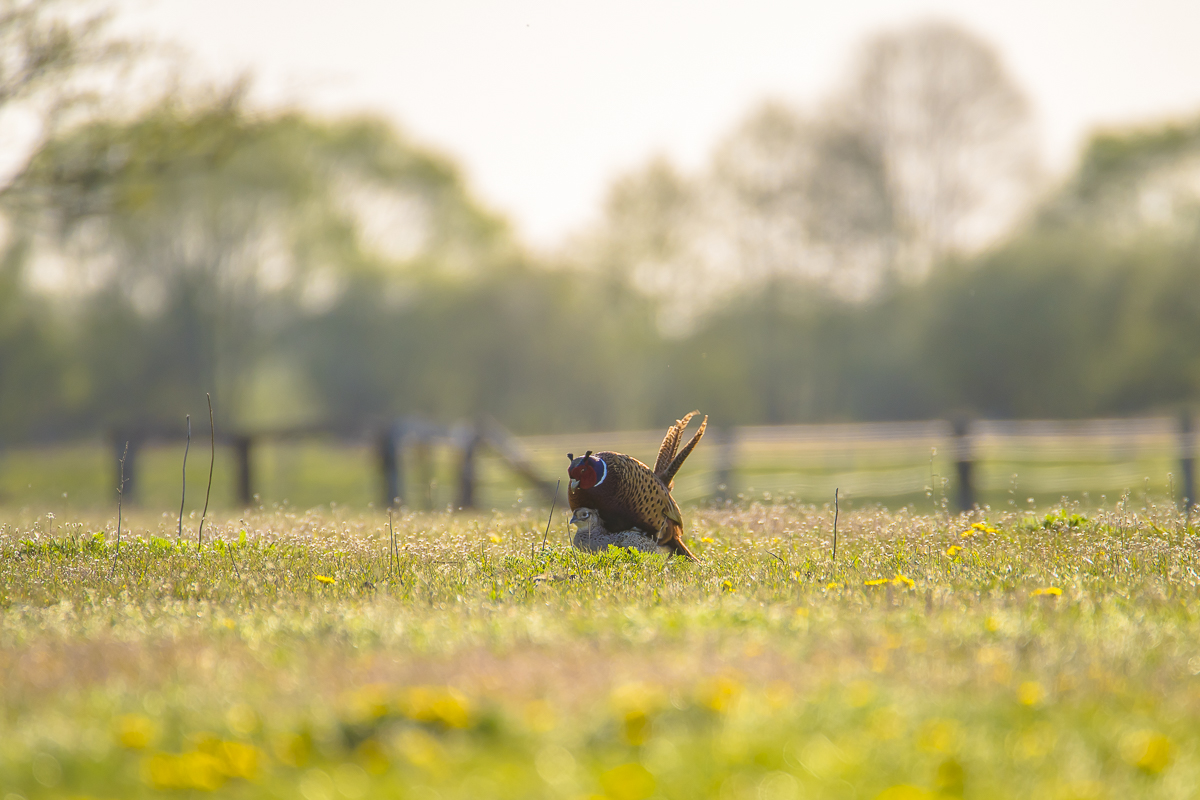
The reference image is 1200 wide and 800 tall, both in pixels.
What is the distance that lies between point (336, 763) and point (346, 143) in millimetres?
32866

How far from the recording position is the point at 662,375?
120ft

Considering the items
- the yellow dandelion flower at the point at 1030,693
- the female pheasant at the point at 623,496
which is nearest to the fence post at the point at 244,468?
the female pheasant at the point at 623,496

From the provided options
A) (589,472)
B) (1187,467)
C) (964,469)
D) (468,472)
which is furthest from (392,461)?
(1187,467)

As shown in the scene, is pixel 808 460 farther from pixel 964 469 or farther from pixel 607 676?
pixel 607 676

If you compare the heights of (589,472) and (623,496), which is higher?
(589,472)

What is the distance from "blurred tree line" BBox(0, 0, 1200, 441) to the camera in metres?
28.7

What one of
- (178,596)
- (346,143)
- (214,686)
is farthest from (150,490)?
(214,686)

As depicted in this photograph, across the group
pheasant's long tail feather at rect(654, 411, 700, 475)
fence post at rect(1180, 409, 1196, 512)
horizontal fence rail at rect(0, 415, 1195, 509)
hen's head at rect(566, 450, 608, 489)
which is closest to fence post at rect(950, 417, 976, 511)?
horizontal fence rail at rect(0, 415, 1195, 509)

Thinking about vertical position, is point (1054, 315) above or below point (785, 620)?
above

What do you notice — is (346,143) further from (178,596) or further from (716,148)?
(178,596)

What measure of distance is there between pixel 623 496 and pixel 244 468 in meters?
9.58

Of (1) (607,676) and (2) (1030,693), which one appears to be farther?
(1) (607,676)

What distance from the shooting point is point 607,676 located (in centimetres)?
396

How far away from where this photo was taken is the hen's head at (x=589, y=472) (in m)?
7.16
